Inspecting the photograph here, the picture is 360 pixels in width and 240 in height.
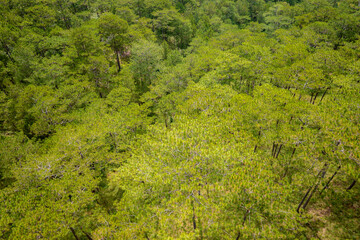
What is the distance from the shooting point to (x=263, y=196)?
1134 cm

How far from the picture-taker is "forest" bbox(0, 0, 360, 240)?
1276 cm

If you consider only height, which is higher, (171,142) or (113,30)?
(113,30)

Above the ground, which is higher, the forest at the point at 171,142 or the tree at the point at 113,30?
the tree at the point at 113,30

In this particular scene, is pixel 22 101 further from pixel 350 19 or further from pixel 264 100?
pixel 350 19

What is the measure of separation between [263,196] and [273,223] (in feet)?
7.28

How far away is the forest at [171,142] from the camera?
41.9ft

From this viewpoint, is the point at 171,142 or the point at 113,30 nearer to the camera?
the point at 171,142

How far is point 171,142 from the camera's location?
49.5ft

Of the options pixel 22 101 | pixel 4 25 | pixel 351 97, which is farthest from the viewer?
pixel 4 25

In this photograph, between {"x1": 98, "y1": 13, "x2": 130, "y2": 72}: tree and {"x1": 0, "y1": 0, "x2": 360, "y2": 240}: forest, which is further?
{"x1": 98, "y1": 13, "x2": 130, "y2": 72}: tree

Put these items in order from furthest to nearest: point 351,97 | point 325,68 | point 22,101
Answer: point 325,68 < point 22,101 < point 351,97

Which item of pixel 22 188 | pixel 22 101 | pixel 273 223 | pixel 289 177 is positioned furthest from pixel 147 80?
pixel 273 223

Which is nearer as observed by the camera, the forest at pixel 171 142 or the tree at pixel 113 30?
the forest at pixel 171 142

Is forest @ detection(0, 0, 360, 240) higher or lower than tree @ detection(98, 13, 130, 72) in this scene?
lower
